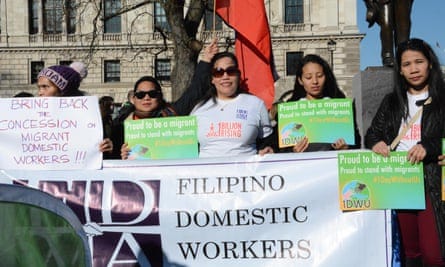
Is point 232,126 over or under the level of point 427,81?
under

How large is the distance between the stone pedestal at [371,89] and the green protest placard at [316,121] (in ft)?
6.68

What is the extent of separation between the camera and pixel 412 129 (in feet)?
12.4

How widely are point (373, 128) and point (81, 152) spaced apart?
2.03 metres

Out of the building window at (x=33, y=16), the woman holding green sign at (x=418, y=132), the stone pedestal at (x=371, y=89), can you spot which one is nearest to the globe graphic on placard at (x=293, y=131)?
the woman holding green sign at (x=418, y=132)

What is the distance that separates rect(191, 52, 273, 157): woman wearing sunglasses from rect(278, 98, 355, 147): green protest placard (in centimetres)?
19

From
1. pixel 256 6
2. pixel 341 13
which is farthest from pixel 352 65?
pixel 256 6

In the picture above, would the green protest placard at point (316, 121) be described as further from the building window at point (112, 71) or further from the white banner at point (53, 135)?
the building window at point (112, 71)

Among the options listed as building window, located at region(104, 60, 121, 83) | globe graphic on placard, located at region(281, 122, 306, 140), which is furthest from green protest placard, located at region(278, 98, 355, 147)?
building window, located at region(104, 60, 121, 83)

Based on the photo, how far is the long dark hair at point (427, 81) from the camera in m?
3.76

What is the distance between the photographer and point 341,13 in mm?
45750

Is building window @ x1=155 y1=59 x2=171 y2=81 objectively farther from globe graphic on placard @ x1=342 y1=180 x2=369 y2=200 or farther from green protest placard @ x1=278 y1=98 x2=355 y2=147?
globe graphic on placard @ x1=342 y1=180 x2=369 y2=200

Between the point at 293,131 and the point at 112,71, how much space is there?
146 ft

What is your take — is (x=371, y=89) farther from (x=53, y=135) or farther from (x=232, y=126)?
(x=53, y=135)

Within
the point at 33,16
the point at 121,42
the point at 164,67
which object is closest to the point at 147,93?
the point at 164,67
